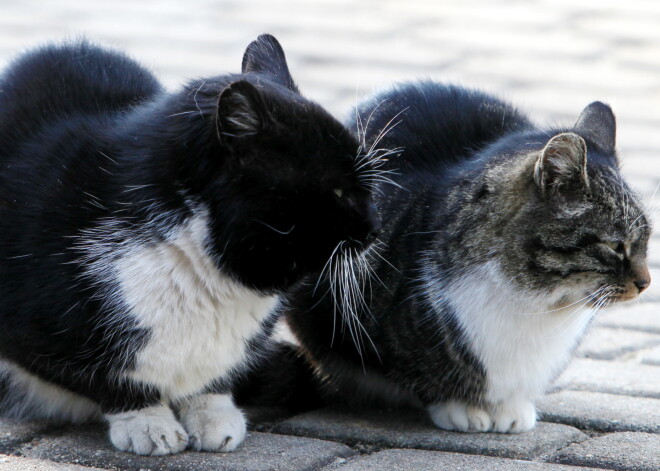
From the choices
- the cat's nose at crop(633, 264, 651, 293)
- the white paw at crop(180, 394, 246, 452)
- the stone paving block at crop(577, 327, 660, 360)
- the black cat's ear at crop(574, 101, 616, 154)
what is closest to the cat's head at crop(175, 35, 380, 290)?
the white paw at crop(180, 394, 246, 452)

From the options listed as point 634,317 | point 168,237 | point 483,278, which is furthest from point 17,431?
point 634,317

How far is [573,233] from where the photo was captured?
281cm

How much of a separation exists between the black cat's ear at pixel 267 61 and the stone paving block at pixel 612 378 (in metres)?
1.24

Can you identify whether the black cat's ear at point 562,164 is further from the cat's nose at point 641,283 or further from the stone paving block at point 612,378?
the stone paving block at point 612,378

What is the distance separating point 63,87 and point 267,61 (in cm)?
53

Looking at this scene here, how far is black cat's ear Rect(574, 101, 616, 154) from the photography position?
3.14m

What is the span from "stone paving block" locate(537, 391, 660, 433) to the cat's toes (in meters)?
0.10

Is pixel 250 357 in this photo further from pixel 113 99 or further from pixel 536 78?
pixel 536 78

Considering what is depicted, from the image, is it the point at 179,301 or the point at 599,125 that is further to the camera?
the point at 599,125

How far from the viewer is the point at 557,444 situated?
2.76 m

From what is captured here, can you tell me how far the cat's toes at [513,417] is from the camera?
2910 millimetres

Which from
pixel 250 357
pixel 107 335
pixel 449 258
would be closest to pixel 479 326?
pixel 449 258

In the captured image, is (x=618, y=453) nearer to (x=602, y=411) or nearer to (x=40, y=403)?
(x=602, y=411)

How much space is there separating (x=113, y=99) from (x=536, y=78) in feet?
13.1
